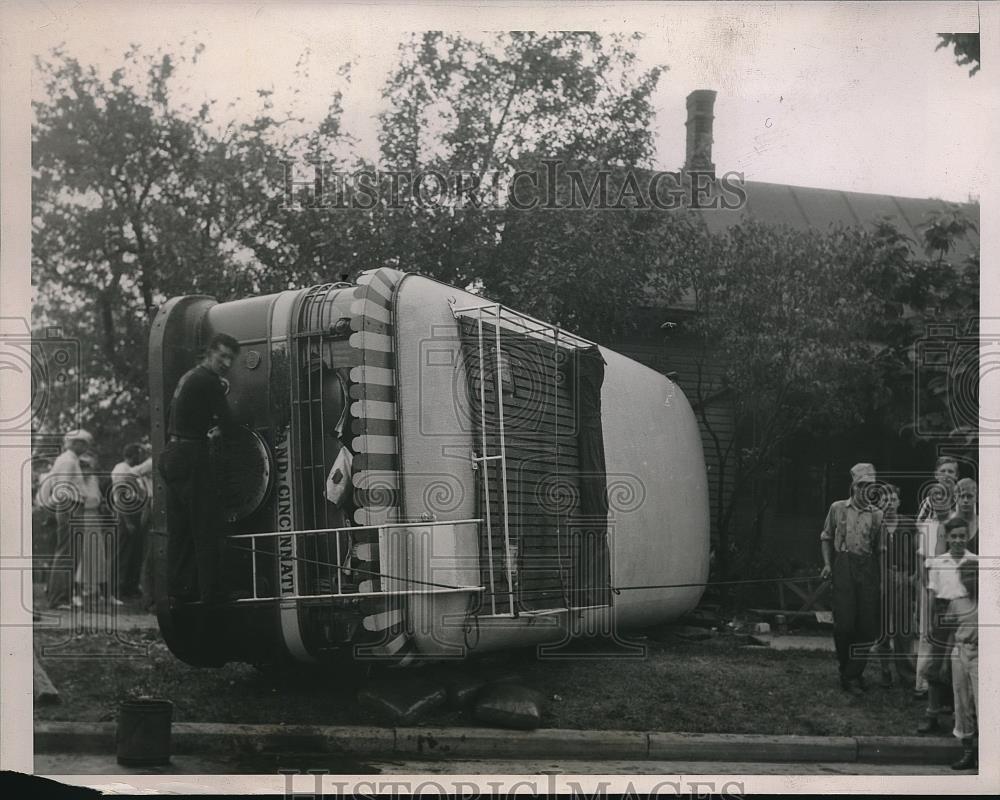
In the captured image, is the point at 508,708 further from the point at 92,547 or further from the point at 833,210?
the point at 833,210

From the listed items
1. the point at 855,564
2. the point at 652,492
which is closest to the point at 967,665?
the point at 855,564

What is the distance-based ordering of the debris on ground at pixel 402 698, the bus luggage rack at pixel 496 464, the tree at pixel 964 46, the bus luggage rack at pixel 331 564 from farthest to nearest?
the tree at pixel 964 46 → the debris on ground at pixel 402 698 → the bus luggage rack at pixel 496 464 → the bus luggage rack at pixel 331 564

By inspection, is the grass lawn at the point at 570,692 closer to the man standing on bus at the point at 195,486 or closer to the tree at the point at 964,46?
the man standing on bus at the point at 195,486

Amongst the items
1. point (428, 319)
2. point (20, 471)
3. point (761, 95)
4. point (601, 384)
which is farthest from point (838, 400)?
point (20, 471)

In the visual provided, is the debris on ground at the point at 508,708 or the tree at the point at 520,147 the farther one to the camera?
the tree at the point at 520,147

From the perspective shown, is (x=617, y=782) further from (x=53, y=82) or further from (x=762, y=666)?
(x=53, y=82)

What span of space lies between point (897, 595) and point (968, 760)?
885 mm

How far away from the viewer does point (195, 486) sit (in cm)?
573

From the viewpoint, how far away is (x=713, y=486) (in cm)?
634

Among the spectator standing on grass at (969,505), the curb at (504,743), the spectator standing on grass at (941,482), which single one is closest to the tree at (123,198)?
the curb at (504,743)

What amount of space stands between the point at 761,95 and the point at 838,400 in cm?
165

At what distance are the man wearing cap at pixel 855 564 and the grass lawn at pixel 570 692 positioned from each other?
5.3 inches

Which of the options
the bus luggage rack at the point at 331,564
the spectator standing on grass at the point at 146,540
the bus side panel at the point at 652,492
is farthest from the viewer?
the bus side panel at the point at 652,492

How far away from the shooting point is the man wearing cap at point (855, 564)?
6035 millimetres
